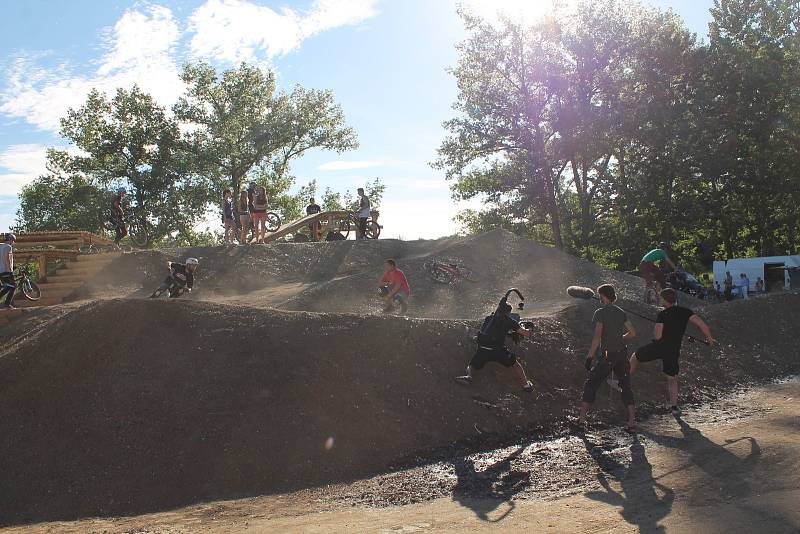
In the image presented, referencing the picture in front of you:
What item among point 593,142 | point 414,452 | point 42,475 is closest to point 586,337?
point 414,452

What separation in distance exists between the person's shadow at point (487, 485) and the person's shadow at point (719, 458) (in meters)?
1.94

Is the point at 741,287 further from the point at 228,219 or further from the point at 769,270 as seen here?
the point at 228,219

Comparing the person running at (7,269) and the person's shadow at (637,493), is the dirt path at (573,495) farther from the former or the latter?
the person running at (7,269)

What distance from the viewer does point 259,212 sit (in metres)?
20.6

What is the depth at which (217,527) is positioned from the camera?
20.8 feet

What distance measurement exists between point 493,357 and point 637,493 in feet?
11.4

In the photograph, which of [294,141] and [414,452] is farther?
[294,141]

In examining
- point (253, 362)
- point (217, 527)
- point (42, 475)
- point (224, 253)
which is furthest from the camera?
point (224, 253)

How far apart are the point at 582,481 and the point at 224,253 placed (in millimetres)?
15725

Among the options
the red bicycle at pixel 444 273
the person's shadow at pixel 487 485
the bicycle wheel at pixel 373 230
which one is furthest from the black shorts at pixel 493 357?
the bicycle wheel at pixel 373 230

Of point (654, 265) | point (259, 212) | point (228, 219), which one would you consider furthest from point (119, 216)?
point (654, 265)

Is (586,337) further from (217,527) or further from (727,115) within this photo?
(727,115)

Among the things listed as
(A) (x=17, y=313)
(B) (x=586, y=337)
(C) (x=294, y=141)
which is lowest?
(B) (x=586, y=337)

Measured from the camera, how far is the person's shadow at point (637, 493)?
572 cm
